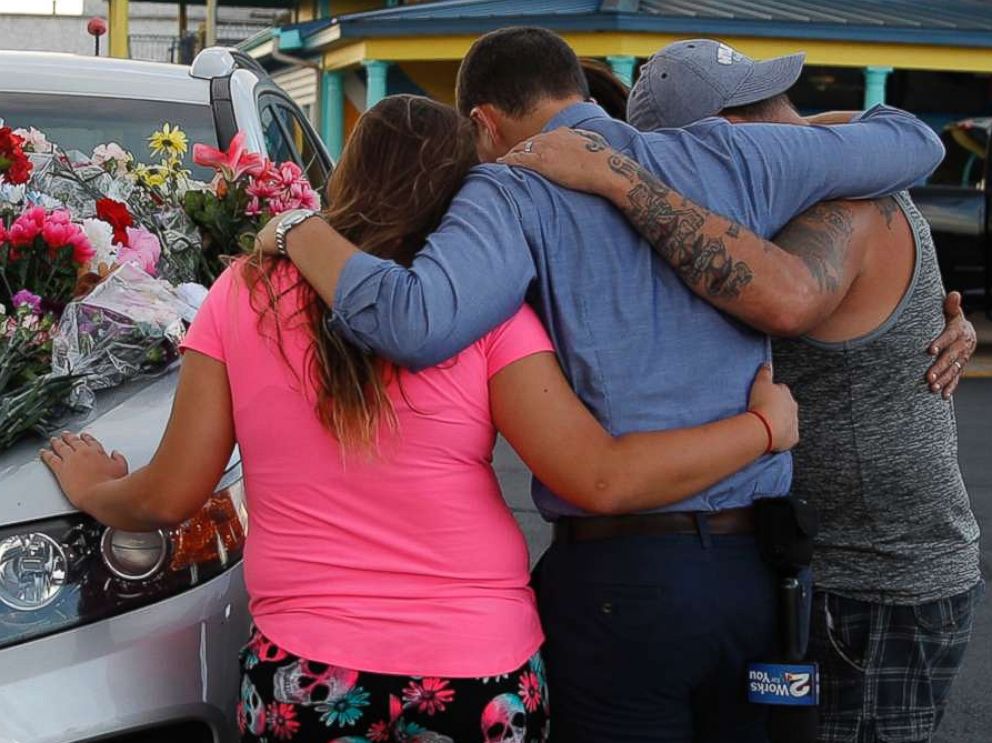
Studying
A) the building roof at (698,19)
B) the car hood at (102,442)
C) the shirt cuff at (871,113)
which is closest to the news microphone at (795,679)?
the shirt cuff at (871,113)

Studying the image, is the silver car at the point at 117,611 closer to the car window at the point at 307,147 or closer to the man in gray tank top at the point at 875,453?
the man in gray tank top at the point at 875,453

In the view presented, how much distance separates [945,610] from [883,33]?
54.3 feet

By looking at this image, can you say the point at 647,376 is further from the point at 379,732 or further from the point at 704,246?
the point at 379,732

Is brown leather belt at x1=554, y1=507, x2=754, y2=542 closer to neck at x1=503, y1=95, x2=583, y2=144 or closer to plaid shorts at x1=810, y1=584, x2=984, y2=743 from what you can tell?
plaid shorts at x1=810, y1=584, x2=984, y2=743

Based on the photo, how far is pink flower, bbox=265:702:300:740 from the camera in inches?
89.7

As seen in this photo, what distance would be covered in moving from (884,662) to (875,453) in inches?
14.5

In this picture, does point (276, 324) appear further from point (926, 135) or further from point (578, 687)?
point (926, 135)

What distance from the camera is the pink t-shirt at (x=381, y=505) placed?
2.27m

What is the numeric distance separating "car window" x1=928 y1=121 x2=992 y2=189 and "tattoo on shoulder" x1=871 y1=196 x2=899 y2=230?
13282 mm

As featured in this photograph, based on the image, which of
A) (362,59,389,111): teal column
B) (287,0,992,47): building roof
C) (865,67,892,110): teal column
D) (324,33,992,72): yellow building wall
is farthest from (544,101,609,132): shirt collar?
(865,67,892,110): teal column

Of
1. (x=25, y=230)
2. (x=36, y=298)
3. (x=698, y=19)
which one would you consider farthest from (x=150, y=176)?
(x=698, y=19)

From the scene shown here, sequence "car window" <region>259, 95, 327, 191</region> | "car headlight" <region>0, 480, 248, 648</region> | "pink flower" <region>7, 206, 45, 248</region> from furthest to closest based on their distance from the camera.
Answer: "car window" <region>259, 95, 327, 191</region> < "pink flower" <region>7, 206, 45, 248</region> < "car headlight" <region>0, 480, 248, 648</region>

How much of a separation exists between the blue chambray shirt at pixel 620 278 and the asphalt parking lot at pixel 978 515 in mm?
2748

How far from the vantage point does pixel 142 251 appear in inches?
145
